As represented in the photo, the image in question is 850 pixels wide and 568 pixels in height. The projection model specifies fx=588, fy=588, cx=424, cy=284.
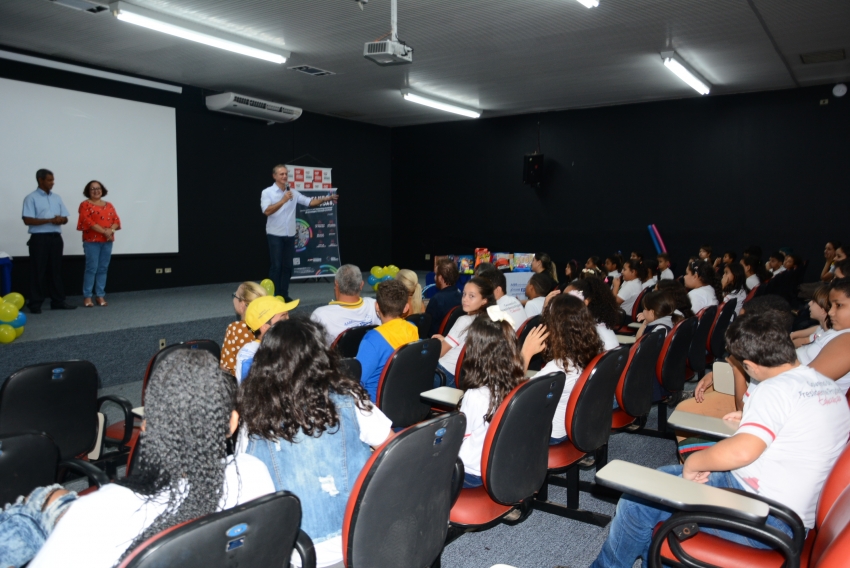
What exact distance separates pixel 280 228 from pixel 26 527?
18.8 feet

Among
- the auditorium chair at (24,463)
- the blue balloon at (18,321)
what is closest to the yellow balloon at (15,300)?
the blue balloon at (18,321)

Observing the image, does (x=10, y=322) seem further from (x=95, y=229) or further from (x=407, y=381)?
(x=407, y=381)

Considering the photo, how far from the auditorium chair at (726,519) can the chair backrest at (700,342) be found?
2344 mm

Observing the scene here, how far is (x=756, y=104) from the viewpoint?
910 centimetres

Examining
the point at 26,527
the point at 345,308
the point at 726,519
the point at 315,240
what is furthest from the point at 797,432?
the point at 315,240

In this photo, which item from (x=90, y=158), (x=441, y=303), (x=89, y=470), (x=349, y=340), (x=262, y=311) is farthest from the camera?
(x=90, y=158)

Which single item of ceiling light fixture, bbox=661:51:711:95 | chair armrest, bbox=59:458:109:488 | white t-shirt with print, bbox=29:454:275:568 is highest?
ceiling light fixture, bbox=661:51:711:95

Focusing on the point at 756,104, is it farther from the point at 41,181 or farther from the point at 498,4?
the point at 41,181

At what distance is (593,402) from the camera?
236cm

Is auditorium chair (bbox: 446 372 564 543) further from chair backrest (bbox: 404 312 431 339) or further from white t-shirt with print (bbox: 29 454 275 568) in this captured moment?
chair backrest (bbox: 404 312 431 339)

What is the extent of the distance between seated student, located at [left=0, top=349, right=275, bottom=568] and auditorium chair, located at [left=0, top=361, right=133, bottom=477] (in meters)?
1.15

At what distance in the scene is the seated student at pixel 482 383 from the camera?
2.12 m

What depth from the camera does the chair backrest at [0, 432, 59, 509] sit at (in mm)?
1566

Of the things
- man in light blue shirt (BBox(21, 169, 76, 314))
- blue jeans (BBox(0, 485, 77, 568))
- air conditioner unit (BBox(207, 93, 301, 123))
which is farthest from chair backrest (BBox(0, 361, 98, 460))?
air conditioner unit (BBox(207, 93, 301, 123))
